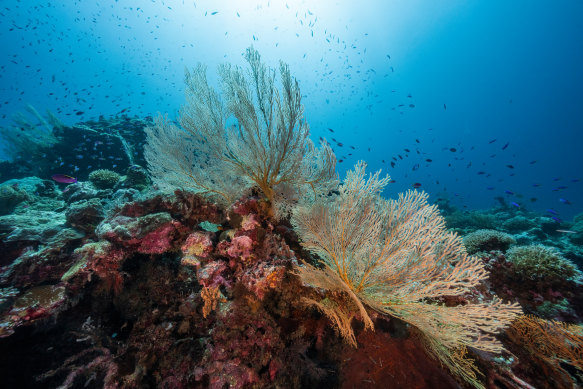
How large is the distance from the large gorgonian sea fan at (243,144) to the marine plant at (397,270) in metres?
1.55

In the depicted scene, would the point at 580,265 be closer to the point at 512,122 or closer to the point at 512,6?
the point at 512,6

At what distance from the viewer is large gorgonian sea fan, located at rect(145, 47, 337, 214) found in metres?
4.49

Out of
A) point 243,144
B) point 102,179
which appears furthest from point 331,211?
point 102,179

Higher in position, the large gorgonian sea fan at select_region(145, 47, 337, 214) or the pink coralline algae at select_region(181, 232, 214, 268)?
the large gorgonian sea fan at select_region(145, 47, 337, 214)

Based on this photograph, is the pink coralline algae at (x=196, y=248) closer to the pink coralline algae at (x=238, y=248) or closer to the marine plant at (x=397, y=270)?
the pink coralline algae at (x=238, y=248)

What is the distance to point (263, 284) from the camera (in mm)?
3273

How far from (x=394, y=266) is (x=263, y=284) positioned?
196 centimetres

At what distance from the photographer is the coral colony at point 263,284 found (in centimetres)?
260

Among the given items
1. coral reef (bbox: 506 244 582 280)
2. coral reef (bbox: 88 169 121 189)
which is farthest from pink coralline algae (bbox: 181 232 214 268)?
coral reef (bbox: 88 169 121 189)

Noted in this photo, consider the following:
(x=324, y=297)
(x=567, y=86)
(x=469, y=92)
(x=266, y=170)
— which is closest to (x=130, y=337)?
(x=324, y=297)

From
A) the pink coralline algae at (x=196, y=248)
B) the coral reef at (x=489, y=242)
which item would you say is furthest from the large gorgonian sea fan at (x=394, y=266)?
the coral reef at (x=489, y=242)

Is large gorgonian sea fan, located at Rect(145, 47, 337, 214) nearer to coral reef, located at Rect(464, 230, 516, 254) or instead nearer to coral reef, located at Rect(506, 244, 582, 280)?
coral reef, located at Rect(506, 244, 582, 280)

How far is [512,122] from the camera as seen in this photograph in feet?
301

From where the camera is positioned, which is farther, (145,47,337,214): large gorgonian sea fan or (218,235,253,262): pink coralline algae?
(145,47,337,214): large gorgonian sea fan
